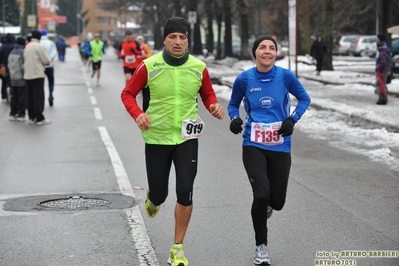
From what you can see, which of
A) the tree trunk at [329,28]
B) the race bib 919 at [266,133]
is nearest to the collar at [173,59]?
the race bib 919 at [266,133]

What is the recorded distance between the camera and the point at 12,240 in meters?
6.91

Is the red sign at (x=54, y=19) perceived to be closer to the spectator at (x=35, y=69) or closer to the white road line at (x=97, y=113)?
the white road line at (x=97, y=113)

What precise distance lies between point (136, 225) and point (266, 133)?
1820 millimetres

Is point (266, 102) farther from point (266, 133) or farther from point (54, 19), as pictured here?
point (54, 19)

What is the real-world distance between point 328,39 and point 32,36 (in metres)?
22.6

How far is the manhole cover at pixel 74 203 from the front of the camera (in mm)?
8383

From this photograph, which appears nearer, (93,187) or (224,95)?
(93,187)

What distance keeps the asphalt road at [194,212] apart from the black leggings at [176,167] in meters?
0.51

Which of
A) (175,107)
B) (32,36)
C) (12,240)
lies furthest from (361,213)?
(32,36)

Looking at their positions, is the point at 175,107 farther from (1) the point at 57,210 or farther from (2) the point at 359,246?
(1) the point at 57,210

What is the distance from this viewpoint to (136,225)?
7.43 meters

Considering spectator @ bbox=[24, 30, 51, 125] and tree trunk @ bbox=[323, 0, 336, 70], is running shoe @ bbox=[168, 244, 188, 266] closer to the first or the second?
spectator @ bbox=[24, 30, 51, 125]

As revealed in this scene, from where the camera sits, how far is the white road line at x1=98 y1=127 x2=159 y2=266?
20.6ft

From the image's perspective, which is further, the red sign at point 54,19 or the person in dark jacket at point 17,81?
the red sign at point 54,19
